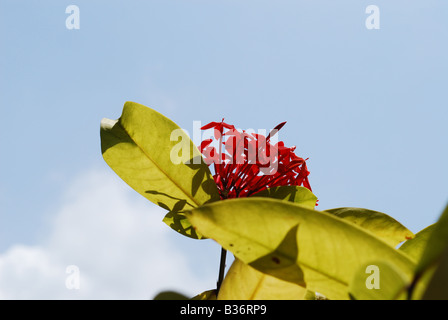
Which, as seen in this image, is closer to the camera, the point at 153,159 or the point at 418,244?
the point at 418,244

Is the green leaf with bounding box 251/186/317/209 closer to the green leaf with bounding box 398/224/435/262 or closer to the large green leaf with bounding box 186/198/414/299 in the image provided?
the green leaf with bounding box 398/224/435/262

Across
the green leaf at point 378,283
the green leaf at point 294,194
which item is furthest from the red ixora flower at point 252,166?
the green leaf at point 378,283

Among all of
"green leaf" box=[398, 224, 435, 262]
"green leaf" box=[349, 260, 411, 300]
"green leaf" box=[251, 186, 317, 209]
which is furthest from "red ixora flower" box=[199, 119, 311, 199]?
"green leaf" box=[349, 260, 411, 300]

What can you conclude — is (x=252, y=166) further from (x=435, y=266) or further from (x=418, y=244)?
(x=435, y=266)

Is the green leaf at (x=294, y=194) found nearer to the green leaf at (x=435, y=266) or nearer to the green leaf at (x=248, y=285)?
the green leaf at (x=248, y=285)

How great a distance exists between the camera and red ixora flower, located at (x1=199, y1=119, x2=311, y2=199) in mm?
1069

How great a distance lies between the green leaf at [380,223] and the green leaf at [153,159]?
323 mm

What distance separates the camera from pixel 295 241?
1.82ft

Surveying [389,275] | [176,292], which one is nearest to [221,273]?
[176,292]

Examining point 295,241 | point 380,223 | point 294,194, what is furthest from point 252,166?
point 295,241

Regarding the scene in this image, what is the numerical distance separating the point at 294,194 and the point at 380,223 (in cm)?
21

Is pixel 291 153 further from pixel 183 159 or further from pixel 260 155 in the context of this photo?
pixel 183 159

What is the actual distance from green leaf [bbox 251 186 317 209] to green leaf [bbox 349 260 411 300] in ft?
1.48
